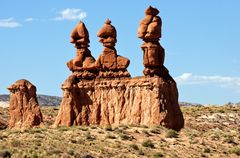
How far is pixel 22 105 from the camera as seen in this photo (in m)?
63.2

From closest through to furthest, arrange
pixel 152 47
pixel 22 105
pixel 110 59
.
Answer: pixel 152 47 < pixel 110 59 < pixel 22 105

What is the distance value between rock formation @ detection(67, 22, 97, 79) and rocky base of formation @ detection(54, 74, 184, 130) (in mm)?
836

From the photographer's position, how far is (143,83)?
52.4 m

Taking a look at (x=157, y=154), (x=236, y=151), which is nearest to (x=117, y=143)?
(x=157, y=154)

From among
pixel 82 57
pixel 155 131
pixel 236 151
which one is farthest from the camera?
pixel 82 57

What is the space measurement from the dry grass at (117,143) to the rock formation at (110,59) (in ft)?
23.0

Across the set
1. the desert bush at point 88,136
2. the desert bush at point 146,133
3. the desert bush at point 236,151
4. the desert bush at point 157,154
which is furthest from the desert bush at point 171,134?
the desert bush at point 88,136

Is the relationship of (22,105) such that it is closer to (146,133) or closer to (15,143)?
(146,133)

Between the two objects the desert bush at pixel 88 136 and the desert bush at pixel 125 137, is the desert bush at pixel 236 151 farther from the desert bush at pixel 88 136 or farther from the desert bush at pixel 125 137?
the desert bush at pixel 88 136

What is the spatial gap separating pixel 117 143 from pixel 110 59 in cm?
1458

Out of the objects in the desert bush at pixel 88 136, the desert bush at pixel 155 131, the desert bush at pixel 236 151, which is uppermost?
the desert bush at pixel 155 131

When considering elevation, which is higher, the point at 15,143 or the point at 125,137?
the point at 125,137

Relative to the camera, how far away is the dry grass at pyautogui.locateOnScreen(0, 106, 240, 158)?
3772cm

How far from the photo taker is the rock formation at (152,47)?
2060 inches
